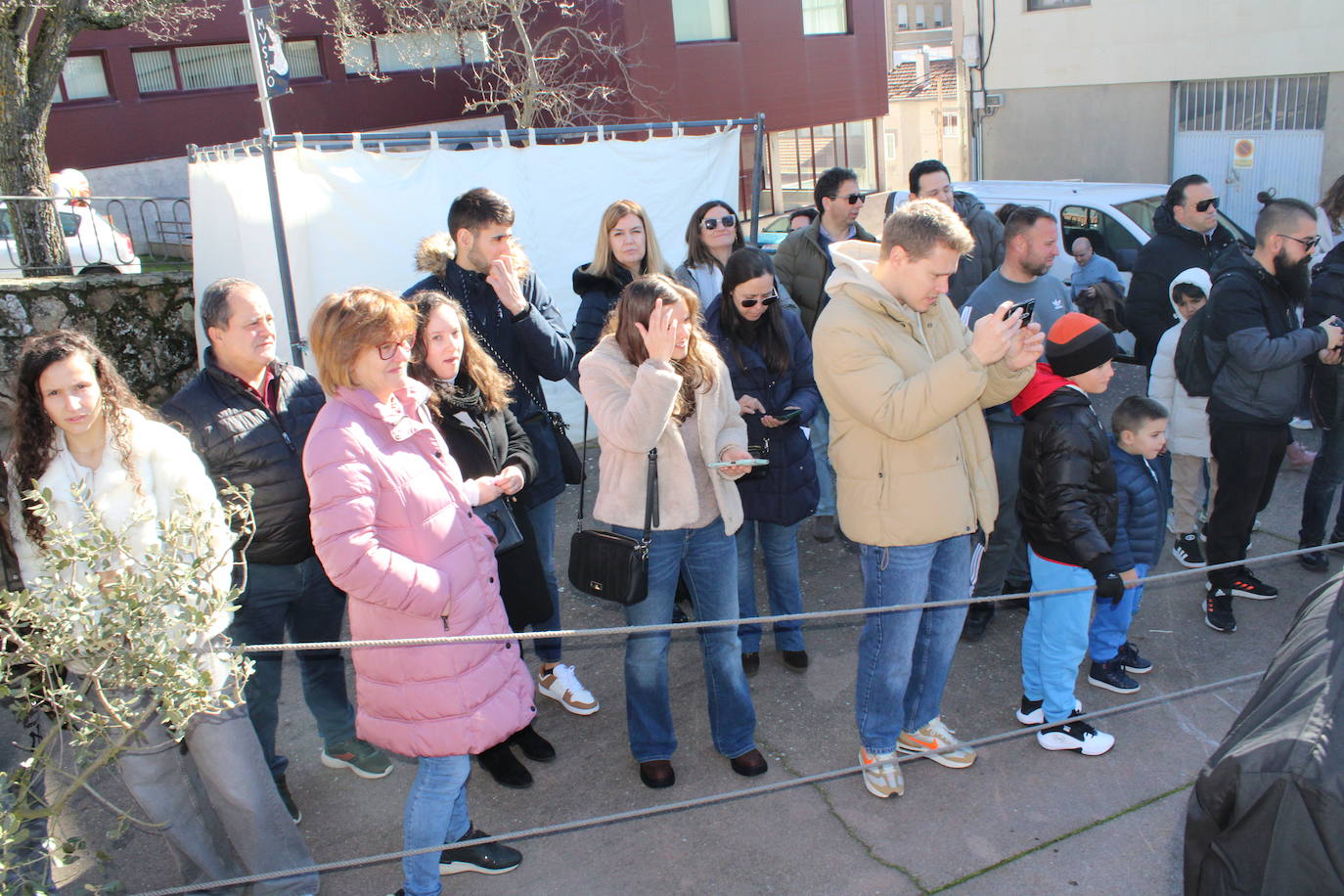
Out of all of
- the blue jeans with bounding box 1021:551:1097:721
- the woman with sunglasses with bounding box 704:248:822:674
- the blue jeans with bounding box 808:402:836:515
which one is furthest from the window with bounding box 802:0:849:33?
the blue jeans with bounding box 1021:551:1097:721

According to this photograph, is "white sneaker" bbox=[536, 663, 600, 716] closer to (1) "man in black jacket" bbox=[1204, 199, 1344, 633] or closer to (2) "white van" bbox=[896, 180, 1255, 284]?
(1) "man in black jacket" bbox=[1204, 199, 1344, 633]

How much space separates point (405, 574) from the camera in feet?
9.00

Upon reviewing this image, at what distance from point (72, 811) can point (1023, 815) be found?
3.26 m

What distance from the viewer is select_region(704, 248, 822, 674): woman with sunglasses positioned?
403 centimetres

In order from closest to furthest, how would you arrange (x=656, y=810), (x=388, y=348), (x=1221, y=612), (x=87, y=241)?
(x=388, y=348), (x=656, y=810), (x=1221, y=612), (x=87, y=241)

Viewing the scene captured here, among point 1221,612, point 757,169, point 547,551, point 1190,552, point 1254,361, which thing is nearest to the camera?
point 547,551

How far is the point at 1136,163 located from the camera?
52.9ft

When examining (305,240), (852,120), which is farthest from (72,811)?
(852,120)

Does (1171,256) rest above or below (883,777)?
above

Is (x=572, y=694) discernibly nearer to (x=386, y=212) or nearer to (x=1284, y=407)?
(x=1284, y=407)

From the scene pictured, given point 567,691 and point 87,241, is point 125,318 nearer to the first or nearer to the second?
point 87,241

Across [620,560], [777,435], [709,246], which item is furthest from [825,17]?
[620,560]

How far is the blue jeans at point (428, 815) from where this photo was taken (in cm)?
288

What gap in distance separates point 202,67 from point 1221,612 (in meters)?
20.6
